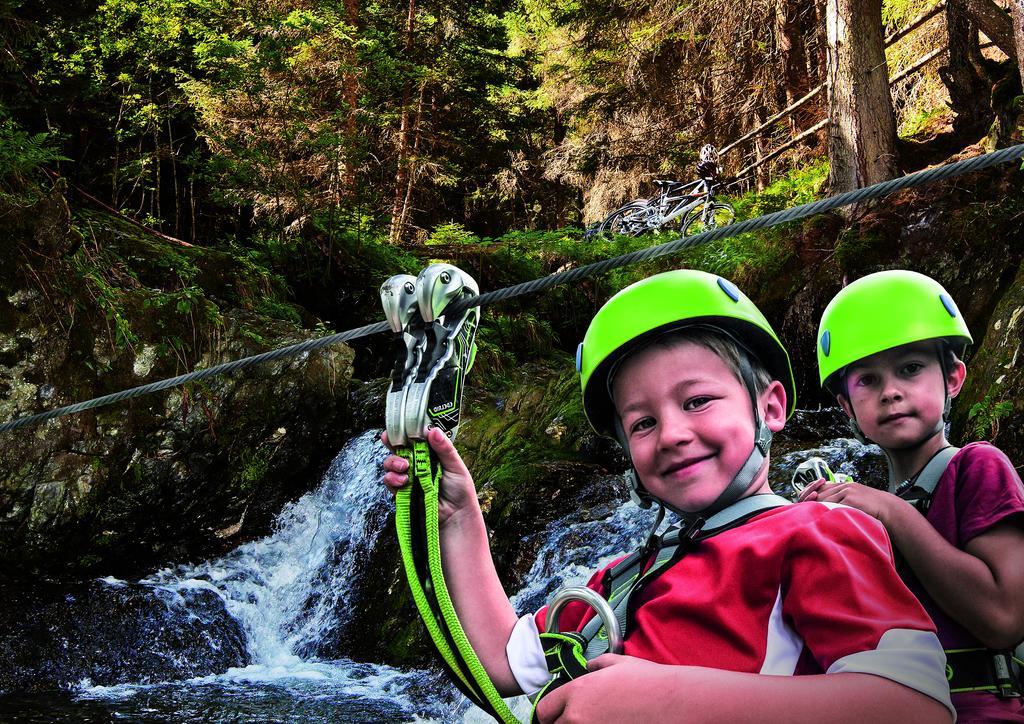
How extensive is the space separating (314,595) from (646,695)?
651 cm

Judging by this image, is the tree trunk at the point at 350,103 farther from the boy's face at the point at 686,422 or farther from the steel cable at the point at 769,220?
the boy's face at the point at 686,422

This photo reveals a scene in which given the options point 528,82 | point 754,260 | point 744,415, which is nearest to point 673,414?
point 744,415

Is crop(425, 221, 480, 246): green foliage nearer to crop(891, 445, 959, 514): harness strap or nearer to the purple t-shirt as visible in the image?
crop(891, 445, 959, 514): harness strap

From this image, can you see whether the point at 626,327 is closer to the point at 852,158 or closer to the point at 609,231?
the point at 852,158

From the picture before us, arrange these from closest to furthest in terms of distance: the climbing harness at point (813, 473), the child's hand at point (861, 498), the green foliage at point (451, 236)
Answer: the child's hand at point (861, 498), the climbing harness at point (813, 473), the green foliage at point (451, 236)

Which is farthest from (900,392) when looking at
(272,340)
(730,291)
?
(272,340)

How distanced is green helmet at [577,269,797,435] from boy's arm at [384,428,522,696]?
35 centimetres

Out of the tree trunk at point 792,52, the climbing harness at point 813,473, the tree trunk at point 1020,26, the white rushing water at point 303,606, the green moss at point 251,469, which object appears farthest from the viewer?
the tree trunk at point 792,52

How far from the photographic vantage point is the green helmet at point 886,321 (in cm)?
224

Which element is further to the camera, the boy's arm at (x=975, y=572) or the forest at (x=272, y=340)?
the forest at (x=272, y=340)

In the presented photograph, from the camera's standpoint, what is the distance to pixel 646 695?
3.88 feet

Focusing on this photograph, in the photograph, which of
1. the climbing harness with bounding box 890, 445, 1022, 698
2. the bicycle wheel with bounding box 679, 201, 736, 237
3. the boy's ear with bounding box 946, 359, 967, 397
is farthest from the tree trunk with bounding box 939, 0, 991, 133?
the climbing harness with bounding box 890, 445, 1022, 698

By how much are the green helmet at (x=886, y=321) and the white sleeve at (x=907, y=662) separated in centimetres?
127

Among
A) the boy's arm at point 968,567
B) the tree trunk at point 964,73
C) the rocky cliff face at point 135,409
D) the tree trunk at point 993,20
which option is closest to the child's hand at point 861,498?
the boy's arm at point 968,567
